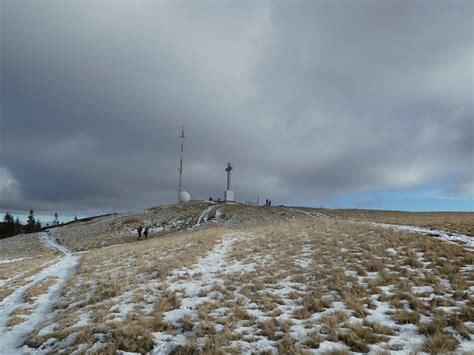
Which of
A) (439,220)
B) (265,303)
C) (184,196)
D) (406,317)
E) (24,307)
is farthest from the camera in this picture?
(184,196)

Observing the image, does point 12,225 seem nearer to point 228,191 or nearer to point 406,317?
point 228,191

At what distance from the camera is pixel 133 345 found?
7.34 metres

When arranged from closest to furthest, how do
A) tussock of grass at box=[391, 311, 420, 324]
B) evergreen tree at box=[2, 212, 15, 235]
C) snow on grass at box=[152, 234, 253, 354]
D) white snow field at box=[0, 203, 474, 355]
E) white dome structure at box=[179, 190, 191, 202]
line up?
white snow field at box=[0, 203, 474, 355] < tussock of grass at box=[391, 311, 420, 324] < snow on grass at box=[152, 234, 253, 354] < white dome structure at box=[179, 190, 191, 202] < evergreen tree at box=[2, 212, 15, 235]

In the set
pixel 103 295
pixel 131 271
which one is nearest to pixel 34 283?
pixel 131 271

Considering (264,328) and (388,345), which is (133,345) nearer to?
(264,328)

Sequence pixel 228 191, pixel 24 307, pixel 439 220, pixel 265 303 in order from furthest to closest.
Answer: pixel 228 191, pixel 439 220, pixel 24 307, pixel 265 303

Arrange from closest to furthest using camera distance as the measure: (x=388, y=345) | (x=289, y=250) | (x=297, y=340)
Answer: (x=388, y=345), (x=297, y=340), (x=289, y=250)

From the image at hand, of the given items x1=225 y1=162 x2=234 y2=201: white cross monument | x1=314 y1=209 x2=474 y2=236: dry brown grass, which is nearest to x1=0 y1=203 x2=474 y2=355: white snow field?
x1=314 y1=209 x2=474 y2=236: dry brown grass

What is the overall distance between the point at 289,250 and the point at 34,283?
14997mm

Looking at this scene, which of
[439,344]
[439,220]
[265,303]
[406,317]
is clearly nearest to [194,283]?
[265,303]

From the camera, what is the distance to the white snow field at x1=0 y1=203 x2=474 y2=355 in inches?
270

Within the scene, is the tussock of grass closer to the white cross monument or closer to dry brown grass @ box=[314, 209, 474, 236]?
dry brown grass @ box=[314, 209, 474, 236]

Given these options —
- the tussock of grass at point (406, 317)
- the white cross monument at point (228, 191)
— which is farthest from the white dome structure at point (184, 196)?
the tussock of grass at point (406, 317)

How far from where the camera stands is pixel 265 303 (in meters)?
9.34
